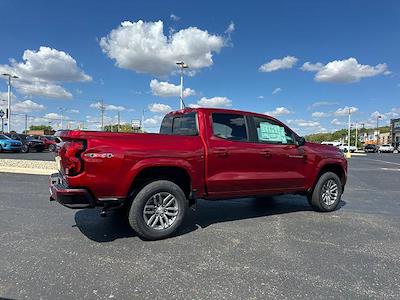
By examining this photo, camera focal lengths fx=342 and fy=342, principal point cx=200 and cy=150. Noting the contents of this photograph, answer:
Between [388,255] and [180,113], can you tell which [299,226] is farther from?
[180,113]

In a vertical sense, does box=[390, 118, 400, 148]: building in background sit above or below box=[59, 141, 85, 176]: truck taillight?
above

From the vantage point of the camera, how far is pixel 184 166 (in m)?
5.00

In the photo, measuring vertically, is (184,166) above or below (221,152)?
below

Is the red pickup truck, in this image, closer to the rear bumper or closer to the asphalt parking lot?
the rear bumper

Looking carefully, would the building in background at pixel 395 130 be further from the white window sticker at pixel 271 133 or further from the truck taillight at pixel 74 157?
the truck taillight at pixel 74 157

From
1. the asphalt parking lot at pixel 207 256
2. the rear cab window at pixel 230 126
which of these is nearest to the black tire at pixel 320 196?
the asphalt parking lot at pixel 207 256

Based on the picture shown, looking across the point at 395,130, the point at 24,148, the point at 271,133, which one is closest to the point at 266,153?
the point at 271,133

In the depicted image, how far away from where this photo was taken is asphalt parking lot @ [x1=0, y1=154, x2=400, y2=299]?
336 centimetres

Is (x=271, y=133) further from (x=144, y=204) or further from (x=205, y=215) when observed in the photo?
(x=144, y=204)

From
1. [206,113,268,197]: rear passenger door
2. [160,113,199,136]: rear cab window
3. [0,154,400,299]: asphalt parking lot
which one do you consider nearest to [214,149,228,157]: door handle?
[206,113,268,197]: rear passenger door

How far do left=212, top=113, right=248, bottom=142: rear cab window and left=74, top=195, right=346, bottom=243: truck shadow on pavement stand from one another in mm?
1511

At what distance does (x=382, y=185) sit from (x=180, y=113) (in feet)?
28.2

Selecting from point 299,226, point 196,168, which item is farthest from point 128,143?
point 299,226

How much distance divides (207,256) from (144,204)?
3.80ft
